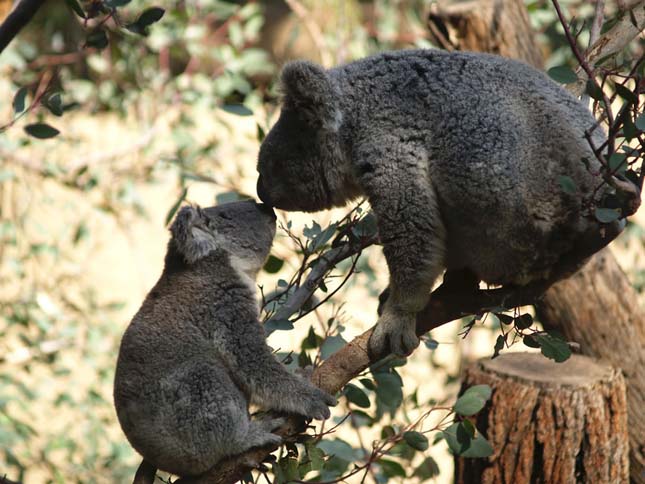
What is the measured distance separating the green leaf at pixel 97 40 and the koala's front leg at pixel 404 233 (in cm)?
78

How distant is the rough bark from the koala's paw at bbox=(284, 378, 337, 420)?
147cm

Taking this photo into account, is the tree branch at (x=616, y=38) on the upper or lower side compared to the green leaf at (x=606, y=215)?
upper

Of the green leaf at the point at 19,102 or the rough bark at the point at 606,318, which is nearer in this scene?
the green leaf at the point at 19,102

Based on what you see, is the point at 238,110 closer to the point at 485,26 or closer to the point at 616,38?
the point at 616,38

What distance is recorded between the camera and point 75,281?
4984mm

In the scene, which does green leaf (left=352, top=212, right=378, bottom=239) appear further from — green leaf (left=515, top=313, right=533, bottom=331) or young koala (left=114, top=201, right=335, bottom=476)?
green leaf (left=515, top=313, right=533, bottom=331)

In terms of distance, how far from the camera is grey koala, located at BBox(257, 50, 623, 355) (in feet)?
6.84

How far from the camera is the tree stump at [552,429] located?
8.99 ft

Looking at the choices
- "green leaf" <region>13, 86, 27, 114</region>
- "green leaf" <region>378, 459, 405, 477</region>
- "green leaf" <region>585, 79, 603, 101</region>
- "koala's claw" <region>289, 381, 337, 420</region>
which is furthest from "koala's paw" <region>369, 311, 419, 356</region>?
"green leaf" <region>13, 86, 27, 114</region>

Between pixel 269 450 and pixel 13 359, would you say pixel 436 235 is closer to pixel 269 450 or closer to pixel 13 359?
pixel 269 450

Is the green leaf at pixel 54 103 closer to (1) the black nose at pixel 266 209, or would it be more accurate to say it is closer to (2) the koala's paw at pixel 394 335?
(1) the black nose at pixel 266 209

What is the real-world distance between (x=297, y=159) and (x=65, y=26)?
4.44 m

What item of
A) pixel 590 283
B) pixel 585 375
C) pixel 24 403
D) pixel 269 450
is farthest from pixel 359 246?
pixel 24 403

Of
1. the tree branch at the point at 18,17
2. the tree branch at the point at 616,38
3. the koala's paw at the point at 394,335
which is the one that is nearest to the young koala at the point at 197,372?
the koala's paw at the point at 394,335
